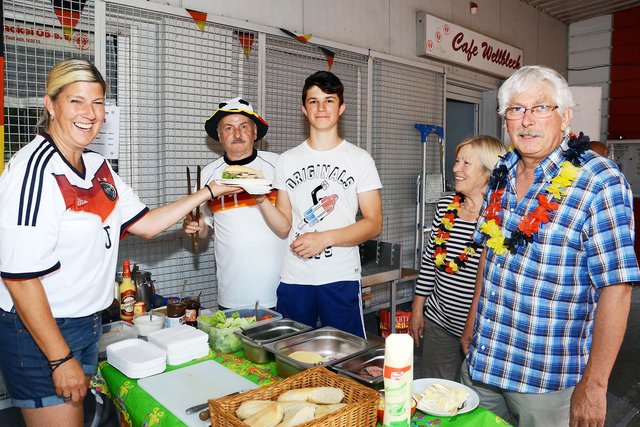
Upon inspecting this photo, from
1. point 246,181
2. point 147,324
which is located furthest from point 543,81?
point 147,324

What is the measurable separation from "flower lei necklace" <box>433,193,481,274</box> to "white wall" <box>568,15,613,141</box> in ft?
20.8

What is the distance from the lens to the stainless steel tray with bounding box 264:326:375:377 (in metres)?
1.74

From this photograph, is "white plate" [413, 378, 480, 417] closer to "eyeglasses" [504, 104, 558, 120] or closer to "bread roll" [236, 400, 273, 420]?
"bread roll" [236, 400, 273, 420]

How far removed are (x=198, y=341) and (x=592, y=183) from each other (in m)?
1.45

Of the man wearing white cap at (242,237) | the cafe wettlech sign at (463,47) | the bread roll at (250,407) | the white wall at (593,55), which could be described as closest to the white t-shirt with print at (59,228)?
the bread roll at (250,407)

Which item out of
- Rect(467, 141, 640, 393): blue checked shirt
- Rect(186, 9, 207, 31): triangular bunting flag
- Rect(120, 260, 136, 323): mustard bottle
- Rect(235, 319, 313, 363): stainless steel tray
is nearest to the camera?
Rect(467, 141, 640, 393): blue checked shirt

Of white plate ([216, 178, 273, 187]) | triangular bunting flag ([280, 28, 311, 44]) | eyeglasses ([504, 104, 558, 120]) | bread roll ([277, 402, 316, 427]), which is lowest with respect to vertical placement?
bread roll ([277, 402, 316, 427])

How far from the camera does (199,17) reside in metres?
3.34

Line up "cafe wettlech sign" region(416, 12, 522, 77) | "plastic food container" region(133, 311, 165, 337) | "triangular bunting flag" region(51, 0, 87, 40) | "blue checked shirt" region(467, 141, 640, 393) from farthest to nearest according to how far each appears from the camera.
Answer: "cafe wettlech sign" region(416, 12, 522, 77), "triangular bunting flag" region(51, 0, 87, 40), "plastic food container" region(133, 311, 165, 337), "blue checked shirt" region(467, 141, 640, 393)

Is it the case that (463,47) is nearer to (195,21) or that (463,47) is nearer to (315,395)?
(195,21)

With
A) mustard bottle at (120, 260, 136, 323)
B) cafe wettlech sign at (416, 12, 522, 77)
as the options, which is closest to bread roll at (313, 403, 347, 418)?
mustard bottle at (120, 260, 136, 323)

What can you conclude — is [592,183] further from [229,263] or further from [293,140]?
[293,140]

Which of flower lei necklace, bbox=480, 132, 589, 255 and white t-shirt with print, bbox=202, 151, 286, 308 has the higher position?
flower lei necklace, bbox=480, 132, 589, 255

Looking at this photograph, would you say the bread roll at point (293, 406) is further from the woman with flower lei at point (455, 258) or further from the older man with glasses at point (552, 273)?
the woman with flower lei at point (455, 258)
